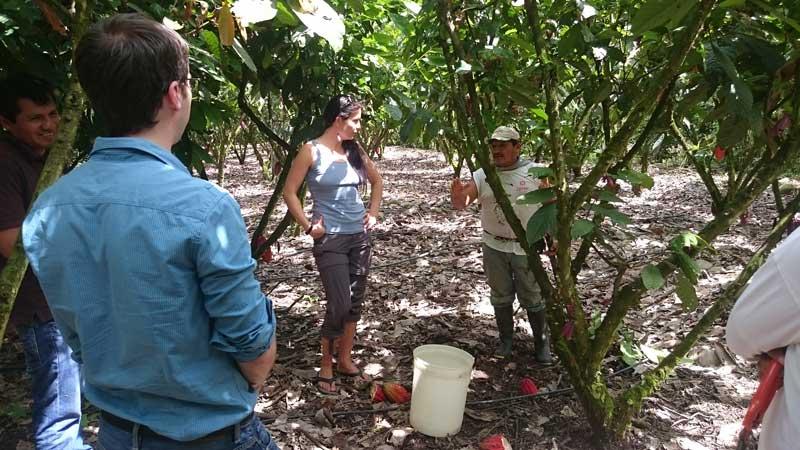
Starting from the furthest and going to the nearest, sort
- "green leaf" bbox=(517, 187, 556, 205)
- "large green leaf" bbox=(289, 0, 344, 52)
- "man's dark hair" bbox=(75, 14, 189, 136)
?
1. "green leaf" bbox=(517, 187, 556, 205)
2. "large green leaf" bbox=(289, 0, 344, 52)
3. "man's dark hair" bbox=(75, 14, 189, 136)

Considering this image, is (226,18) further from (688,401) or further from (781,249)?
(688,401)

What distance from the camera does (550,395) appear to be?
306 cm

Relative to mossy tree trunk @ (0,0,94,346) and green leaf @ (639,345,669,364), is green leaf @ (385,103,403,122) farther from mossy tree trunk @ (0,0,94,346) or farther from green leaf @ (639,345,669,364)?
green leaf @ (639,345,669,364)

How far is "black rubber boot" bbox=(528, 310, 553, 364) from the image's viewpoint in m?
3.45

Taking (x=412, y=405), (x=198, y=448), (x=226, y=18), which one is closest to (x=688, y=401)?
(x=412, y=405)

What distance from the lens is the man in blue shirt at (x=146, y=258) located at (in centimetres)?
103

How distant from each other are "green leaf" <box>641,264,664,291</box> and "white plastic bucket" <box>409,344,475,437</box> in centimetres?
100

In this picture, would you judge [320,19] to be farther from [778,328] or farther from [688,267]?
[688,267]

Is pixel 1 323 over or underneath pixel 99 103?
underneath

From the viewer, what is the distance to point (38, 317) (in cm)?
203

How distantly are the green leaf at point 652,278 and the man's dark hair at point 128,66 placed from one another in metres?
1.74

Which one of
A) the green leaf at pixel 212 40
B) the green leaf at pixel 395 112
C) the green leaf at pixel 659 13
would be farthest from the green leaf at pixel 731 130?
the green leaf at pixel 212 40

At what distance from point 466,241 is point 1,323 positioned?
17.0 ft

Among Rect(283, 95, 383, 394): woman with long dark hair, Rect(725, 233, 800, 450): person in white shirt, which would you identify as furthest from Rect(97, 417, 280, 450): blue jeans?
Rect(283, 95, 383, 394): woman with long dark hair
